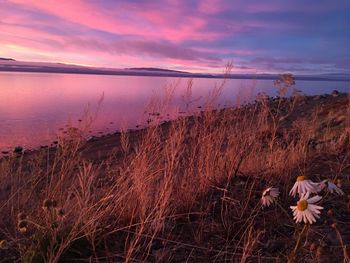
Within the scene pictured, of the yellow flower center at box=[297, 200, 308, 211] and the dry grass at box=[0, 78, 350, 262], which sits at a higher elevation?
the yellow flower center at box=[297, 200, 308, 211]

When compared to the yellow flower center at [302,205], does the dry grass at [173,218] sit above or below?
below

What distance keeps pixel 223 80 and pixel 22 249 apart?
2.70m

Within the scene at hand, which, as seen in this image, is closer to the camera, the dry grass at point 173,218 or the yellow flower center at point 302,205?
the yellow flower center at point 302,205

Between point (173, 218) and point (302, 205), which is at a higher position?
point (302, 205)

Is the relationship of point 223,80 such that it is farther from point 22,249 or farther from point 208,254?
point 22,249

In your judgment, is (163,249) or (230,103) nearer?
(163,249)

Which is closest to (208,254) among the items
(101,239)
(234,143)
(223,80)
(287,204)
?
(101,239)

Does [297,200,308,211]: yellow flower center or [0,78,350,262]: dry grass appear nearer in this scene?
[297,200,308,211]: yellow flower center

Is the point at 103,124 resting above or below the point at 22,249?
below

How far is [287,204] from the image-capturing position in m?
3.59

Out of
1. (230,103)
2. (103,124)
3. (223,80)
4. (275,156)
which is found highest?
(223,80)

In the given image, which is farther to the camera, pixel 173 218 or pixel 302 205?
pixel 173 218

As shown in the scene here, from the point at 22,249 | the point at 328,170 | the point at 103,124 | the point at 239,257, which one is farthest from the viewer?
the point at 103,124

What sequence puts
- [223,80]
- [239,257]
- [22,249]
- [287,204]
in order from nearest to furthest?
[22,249]
[239,257]
[287,204]
[223,80]
